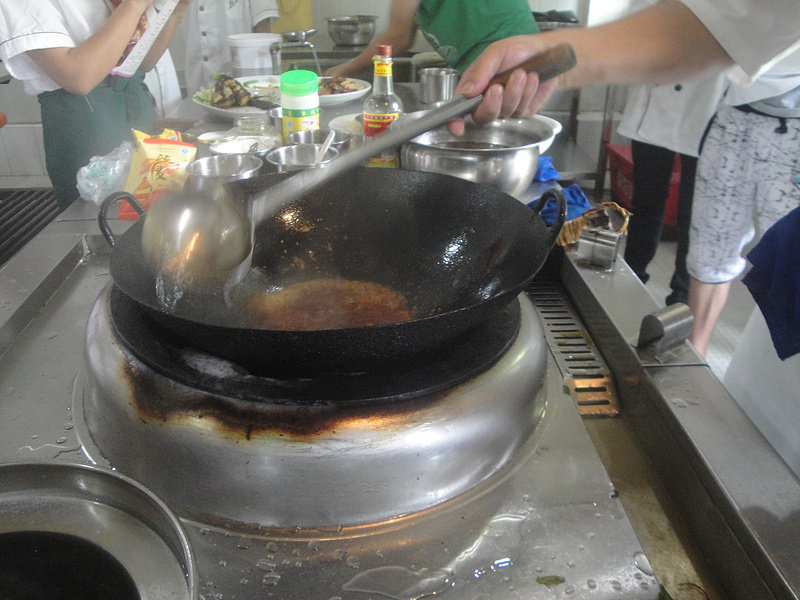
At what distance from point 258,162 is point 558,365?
0.75 meters

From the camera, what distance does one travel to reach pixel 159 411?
0.64 m

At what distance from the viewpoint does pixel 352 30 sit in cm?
347

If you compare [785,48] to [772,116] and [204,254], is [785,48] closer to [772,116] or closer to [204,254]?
[772,116]

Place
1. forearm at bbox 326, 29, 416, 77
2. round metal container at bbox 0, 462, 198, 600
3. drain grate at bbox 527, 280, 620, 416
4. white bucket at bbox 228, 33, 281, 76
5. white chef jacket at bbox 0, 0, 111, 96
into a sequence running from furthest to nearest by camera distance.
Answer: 1. forearm at bbox 326, 29, 416, 77
2. white bucket at bbox 228, 33, 281, 76
3. white chef jacket at bbox 0, 0, 111, 96
4. drain grate at bbox 527, 280, 620, 416
5. round metal container at bbox 0, 462, 198, 600

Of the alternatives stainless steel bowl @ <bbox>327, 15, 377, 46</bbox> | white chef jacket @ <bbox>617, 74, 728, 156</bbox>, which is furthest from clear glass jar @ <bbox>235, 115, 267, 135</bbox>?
stainless steel bowl @ <bbox>327, 15, 377, 46</bbox>

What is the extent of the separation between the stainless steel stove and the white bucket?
1.88 metres

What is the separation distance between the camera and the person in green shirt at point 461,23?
7.13 feet

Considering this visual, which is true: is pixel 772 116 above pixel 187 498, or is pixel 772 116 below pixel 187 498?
above

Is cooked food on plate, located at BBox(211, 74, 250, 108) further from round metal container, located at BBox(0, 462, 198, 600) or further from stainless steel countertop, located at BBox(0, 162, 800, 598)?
round metal container, located at BBox(0, 462, 198, 600)

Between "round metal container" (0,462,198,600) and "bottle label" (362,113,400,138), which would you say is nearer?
"round metal container" (0,462,198,600)

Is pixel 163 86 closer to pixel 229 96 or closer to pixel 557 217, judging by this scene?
pixel 229 96

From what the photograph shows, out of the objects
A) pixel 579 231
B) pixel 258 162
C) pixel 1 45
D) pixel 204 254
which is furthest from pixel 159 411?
pixel 1 45

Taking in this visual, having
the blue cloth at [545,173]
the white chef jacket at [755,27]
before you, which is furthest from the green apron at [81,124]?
the white chef jacket at [755,27]

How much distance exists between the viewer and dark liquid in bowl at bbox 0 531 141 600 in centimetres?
43
